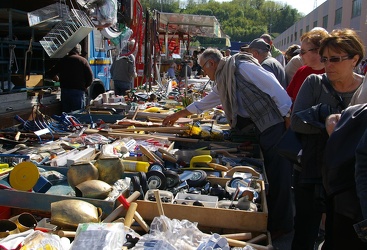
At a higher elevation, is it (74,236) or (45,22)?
(45,22)

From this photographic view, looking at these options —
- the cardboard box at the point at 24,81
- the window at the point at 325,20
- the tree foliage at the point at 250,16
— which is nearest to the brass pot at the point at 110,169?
the cardboard box at the point at 24,81

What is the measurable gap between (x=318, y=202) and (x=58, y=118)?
4.04m

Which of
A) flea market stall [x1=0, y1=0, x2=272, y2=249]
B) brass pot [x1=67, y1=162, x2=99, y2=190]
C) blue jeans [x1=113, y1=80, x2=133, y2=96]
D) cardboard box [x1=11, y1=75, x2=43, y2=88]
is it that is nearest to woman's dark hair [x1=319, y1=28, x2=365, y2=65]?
flea market stall [x1=0, y1=0, x2=272, y2=249]

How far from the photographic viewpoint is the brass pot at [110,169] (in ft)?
10.0

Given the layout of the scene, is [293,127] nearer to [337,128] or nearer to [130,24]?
[337,128]

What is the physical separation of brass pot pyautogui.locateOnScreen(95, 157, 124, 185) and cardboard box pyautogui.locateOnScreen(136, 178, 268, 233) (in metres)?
0.50

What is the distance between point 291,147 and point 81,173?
1548mm

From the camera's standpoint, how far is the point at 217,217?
2605 mm

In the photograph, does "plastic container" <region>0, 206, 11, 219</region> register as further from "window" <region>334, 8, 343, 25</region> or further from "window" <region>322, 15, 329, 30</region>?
"window" <region>322, 15, 329, 30</region>

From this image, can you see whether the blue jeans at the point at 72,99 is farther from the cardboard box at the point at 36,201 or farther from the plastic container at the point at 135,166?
the cardboard box at the point at 36,201

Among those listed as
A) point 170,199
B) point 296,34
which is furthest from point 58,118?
point 296,34

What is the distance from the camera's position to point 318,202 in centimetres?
254

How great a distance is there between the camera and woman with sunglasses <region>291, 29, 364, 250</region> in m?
2.45

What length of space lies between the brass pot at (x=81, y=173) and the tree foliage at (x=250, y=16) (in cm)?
10117
